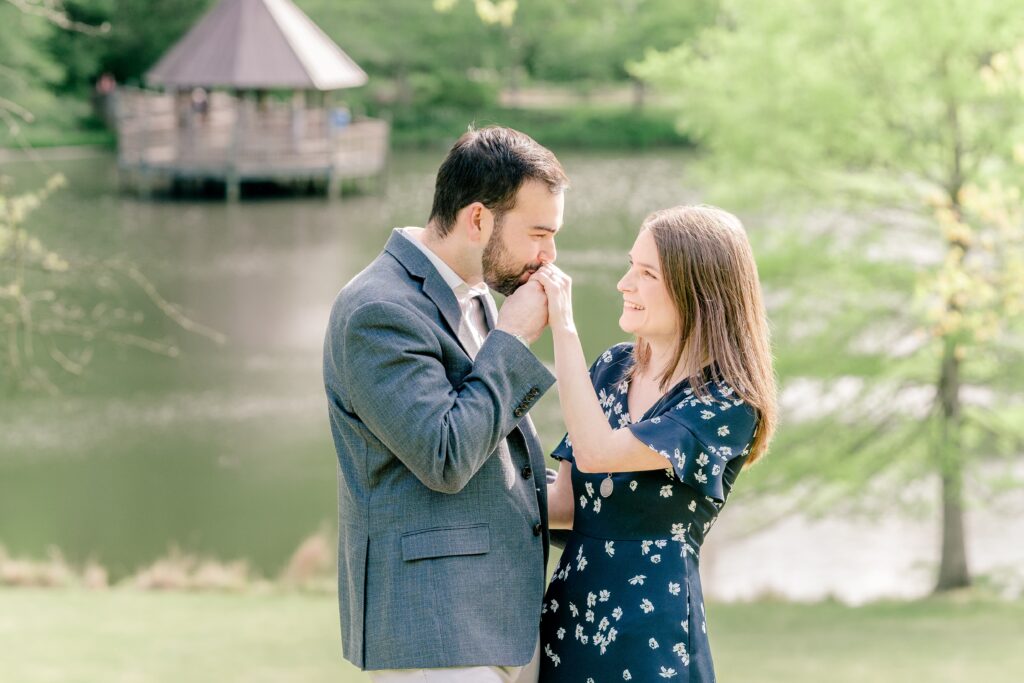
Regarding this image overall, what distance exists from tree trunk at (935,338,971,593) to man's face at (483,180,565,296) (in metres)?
10.2

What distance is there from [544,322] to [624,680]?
77 cm

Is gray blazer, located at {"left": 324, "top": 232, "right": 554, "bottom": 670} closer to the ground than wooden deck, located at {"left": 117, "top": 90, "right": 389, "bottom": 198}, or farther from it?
farther from it

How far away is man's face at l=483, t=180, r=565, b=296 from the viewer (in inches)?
102

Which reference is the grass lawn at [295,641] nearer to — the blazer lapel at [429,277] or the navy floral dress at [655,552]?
the navy floral dress at [655,552]

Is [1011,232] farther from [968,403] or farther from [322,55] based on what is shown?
[322,55]

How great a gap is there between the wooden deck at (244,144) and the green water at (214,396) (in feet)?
10.7

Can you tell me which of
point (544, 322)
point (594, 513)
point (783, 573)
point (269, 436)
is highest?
point (544, 322)

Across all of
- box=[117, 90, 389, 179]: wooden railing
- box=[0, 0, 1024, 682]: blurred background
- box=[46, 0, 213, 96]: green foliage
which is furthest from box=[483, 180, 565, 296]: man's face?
box=[46, 0, 213, 96]: green foliage

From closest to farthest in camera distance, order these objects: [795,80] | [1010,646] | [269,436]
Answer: [1010,646], [795,80], [269,436]

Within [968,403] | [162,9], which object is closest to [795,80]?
[968,403]

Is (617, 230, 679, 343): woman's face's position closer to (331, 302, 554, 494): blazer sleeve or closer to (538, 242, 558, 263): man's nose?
(538, 242, 558, 263): man's nose

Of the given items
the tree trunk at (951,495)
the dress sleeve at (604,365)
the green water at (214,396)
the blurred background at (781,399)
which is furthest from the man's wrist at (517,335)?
the tree trunk at (951,495)

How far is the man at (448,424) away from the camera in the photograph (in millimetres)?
2406

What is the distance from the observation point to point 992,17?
11109 millimetres
